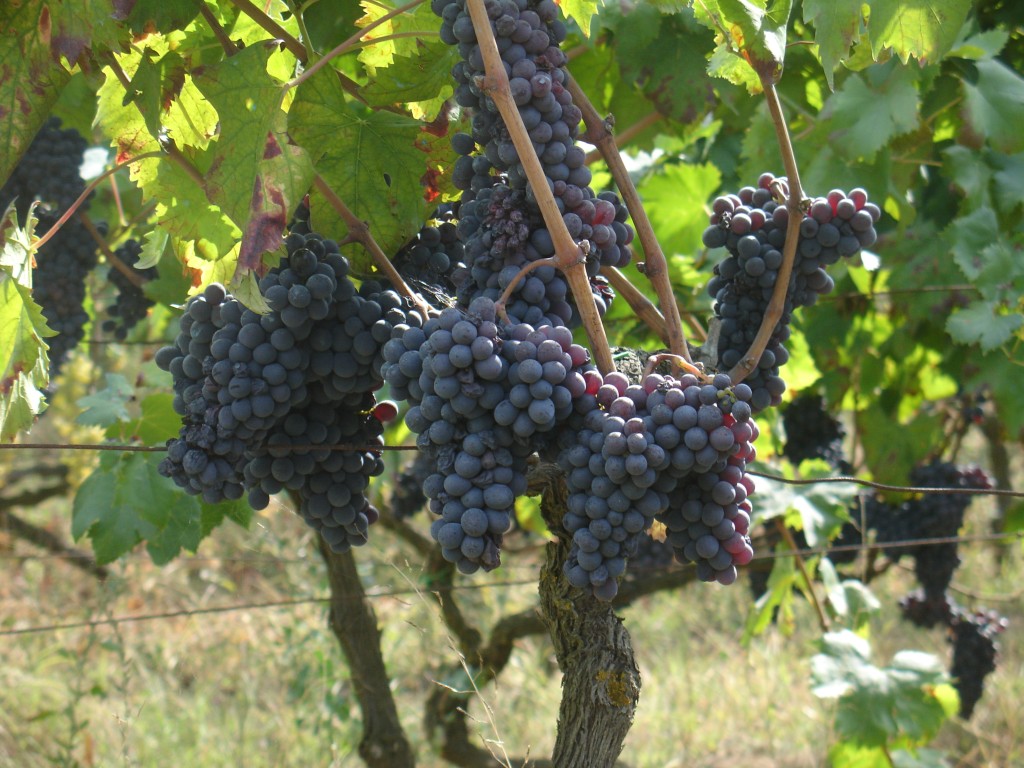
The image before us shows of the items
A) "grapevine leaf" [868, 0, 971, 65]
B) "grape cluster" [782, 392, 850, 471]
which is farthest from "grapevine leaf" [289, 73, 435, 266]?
"grape cluster" [782, 392, 850, 471]

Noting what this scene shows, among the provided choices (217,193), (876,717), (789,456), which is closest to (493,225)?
(217,193)

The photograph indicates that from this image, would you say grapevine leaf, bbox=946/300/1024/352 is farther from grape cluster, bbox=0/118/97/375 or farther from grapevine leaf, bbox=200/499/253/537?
grape cluster, bbox=0/118/97/375

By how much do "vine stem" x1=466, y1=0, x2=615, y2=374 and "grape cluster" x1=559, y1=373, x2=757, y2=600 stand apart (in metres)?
0.10

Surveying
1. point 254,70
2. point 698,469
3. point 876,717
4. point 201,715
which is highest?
point 254,70

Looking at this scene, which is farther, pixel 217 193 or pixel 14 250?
pixel 14 250

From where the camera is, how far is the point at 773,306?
1258mm

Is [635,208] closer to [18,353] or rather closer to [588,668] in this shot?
[588,668]

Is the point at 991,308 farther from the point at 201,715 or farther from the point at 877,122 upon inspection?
the point at 201,715

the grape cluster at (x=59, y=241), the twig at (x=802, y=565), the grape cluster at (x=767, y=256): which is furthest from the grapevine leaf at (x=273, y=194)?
the twig at (x=802, y=565)

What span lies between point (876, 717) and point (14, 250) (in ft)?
7.47

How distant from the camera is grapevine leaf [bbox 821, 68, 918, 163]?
2.08 metres

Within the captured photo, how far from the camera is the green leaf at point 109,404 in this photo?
6.93ft

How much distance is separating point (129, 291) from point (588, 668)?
1525mm

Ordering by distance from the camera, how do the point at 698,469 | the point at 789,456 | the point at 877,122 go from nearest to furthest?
1. the point at 698,469
2. the point at 877,122
3. the point at 789,456
